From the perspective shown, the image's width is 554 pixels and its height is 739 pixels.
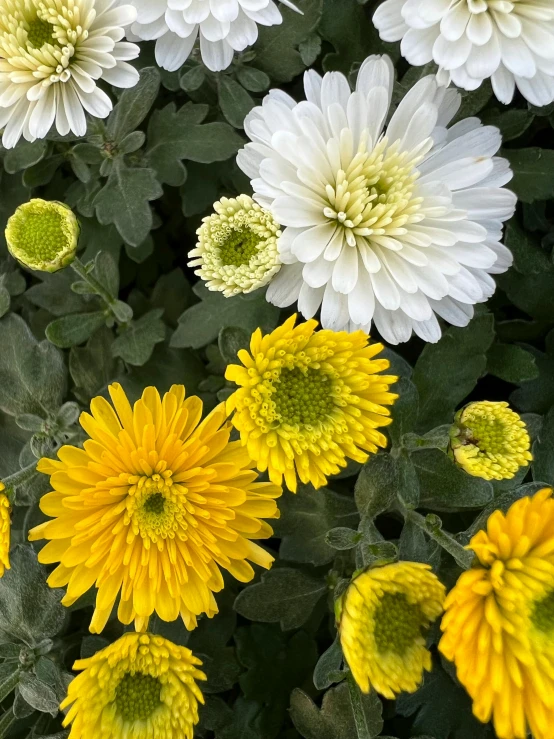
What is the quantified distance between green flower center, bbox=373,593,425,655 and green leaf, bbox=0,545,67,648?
603mm

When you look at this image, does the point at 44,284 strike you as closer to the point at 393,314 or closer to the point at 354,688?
the point at 393,314

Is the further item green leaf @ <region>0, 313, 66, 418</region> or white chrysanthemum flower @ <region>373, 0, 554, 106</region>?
green leaf @ <region>0, 313, 66, 418</region>

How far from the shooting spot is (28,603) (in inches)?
46.3

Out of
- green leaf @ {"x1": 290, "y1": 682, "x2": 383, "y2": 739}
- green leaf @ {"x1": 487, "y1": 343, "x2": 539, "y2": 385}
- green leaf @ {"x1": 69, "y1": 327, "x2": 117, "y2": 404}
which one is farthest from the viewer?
green leaf @ {"x1": 69, "y1": 327, "x2": 117, "y2": 404}

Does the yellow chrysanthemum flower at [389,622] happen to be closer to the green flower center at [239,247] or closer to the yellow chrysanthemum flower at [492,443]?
the yellow chrysanthemum flower at [492,443]

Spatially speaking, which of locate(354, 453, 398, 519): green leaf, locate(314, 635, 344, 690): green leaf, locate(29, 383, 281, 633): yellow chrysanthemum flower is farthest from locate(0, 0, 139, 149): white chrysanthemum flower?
locate(314, 635, 344, 690): green leaf

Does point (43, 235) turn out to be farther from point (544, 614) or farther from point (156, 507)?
point (544, 614)

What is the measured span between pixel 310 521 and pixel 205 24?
0.87 meters

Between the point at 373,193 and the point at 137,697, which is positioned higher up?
the point at 373,193

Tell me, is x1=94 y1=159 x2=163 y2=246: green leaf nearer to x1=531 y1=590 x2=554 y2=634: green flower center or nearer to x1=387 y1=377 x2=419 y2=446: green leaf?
x1=387 y1=377 x2=419 y2=446: green leaf

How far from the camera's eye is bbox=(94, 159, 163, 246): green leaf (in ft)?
3.98

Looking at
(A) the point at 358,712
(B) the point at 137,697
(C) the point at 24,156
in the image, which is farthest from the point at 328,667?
(C) the point at 24,156

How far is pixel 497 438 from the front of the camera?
0.90 meters

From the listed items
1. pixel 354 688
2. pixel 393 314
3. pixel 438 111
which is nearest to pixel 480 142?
pixel 438 111
